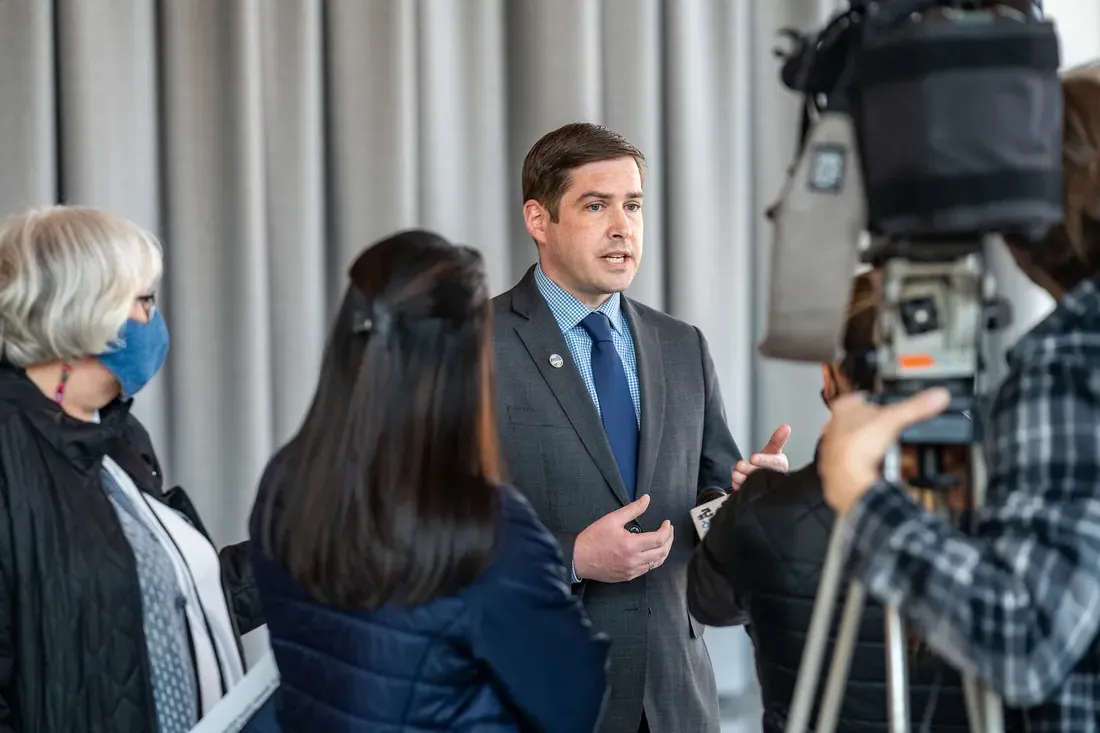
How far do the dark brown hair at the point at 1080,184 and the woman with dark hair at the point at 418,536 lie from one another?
595 mm

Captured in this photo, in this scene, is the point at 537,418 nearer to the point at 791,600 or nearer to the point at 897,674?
the point at 791,600

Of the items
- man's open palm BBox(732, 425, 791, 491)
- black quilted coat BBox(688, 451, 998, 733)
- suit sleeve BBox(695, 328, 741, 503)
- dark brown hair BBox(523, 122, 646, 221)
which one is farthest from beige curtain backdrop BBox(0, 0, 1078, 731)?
black quilted coat BBox(688, 451, 998, 733)

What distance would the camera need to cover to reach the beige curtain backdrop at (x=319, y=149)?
102 inches

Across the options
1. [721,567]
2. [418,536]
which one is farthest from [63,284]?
[721,567]

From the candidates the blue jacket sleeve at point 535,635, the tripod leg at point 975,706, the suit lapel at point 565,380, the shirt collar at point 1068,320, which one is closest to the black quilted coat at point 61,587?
the blue jacket sleeve at point 535,635

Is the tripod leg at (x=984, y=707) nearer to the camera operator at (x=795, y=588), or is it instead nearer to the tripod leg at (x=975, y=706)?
the tripod leg at (x=975, y=706)

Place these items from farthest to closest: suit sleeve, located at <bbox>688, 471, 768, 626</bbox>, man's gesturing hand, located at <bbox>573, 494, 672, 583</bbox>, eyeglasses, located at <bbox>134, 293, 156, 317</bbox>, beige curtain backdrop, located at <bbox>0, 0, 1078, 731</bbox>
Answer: beige curtain backdrop, located at <bbox>0, 0, 1078, 731</bbox> < man's gesturing hand, located at <bbox>573, 494, 672, 583</bbox> < eyeglasses, located at <bbox>134, 293, 156, 317</bbox> < suit sleeve, located at <bbox>688, 471, 768, 626</bbox>

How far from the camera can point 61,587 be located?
1586mm

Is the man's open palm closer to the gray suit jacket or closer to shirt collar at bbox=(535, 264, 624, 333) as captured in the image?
the gray suit jacket

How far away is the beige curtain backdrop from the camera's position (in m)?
2.59

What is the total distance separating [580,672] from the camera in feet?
4.21

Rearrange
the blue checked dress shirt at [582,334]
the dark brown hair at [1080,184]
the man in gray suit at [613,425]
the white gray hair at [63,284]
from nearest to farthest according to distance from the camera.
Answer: the dark brown hair at [1080,184]
the white gray hair at [63,284]
the man in gray suit at [613,425]
the blue checked dress shirt at [582,334]

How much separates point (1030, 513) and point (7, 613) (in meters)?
1.29

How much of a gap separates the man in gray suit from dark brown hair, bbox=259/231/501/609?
0.73 m
